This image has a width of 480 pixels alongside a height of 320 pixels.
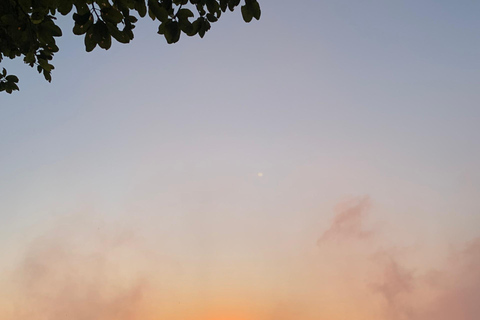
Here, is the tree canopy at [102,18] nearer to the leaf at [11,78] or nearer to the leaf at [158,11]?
the leaf at [158,11]

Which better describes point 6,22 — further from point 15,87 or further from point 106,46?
point 15,87

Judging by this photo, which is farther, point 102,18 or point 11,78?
point 11,78

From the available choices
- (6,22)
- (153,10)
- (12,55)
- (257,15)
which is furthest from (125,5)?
(12,55)

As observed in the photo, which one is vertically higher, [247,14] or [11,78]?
[11,78]

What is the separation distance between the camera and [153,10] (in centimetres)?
482

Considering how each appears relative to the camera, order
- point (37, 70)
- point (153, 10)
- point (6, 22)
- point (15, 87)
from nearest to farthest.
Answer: point (6, 22) < point (153, 10) < point (37, 70) < point (15, 87)

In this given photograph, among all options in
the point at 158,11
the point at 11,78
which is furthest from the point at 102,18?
the point at 11,78

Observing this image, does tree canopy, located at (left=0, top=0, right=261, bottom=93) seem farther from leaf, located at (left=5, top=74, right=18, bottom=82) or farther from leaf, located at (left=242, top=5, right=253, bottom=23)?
leaf, located at (left=5, top=74, right=18, bottom=82)

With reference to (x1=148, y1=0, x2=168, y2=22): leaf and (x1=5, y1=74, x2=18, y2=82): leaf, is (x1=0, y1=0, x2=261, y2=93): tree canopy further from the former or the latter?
(x1=5, y1=74, x2=18, y2=82): leaf

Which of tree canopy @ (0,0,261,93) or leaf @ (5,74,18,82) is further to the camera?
leaf @ (5,74,18,82)

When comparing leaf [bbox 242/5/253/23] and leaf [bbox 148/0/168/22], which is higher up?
leaf [bbox 242/5/253/23]

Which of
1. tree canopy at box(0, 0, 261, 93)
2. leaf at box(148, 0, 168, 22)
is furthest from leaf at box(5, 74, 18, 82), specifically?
leaf at box(148, 0, 168, 22)

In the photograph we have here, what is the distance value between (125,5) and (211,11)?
1288 millimetres

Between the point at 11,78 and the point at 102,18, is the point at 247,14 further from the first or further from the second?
the point at 11,78
